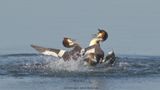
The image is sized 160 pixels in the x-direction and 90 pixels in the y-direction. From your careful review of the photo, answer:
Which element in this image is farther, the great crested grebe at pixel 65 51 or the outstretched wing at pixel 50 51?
the outstretched wing at pixel 50 51

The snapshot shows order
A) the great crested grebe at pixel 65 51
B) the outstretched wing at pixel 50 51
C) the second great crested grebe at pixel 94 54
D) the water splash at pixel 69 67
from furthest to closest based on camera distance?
the outstretched wing at pixel 50 51
the great crested grebe at pixel 65 51
the second great crested grebe at pixel 94 54
the water splash at pixel 69 67

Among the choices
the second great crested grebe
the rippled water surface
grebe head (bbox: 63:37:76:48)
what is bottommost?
the rippled water surface

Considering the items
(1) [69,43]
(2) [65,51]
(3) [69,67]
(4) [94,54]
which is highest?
(1) [69,43]

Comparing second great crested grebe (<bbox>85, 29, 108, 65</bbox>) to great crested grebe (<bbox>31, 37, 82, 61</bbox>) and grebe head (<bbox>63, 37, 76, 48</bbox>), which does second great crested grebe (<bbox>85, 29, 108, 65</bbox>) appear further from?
grebe head (<bbox>63, 37, 76, 48</bbox>)

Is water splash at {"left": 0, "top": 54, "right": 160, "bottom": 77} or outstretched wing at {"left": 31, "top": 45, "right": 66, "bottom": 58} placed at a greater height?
outstretched wing at {"left": 31, "top": 45, "right": 66, "bottom": 58}

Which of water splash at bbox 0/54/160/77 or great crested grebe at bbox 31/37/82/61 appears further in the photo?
great crested grebe at bbox 31/37/82/61

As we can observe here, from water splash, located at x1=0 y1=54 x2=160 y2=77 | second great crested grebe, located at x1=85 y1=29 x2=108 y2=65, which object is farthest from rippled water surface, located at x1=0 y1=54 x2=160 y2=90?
second great crested grebe, located at x1=85 y1=29 x2=108 y2=65

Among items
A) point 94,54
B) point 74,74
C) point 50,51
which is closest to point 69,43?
point 50,51

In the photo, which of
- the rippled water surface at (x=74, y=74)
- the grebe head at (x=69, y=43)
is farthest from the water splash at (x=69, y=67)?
the grebe head at (x=69, y=43)

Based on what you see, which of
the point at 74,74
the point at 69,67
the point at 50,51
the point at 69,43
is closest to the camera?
the point at 74,74

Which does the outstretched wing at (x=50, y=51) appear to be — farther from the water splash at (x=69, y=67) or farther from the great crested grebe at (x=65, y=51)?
the water splash at (x=69, y=67)

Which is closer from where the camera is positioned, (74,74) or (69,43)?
(74,74)

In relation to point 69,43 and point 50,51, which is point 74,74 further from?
point 50,51

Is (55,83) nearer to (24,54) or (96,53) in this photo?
(96,53)
